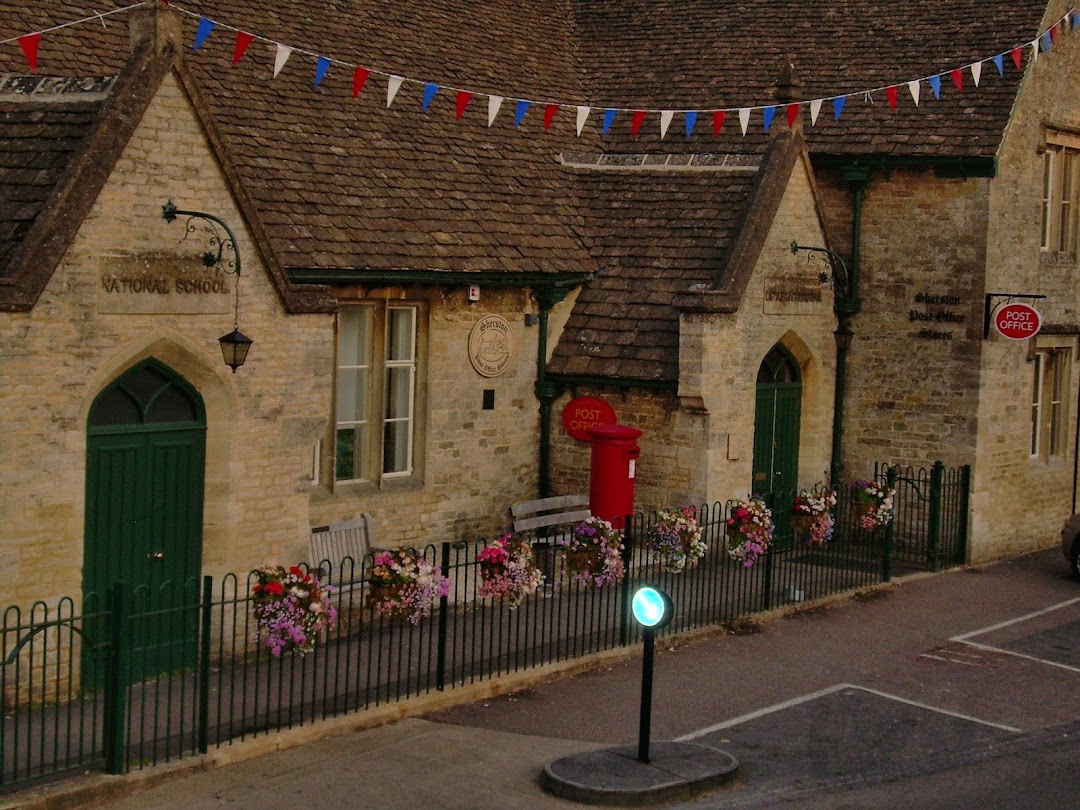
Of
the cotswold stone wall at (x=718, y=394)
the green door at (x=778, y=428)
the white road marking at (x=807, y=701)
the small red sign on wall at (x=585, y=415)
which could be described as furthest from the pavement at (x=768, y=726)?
the small red sign on wall at (x=585, y=415)

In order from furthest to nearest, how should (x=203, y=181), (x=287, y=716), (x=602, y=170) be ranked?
1. (x=602, y=170)
2. (x=203, y=181)
3. (x=287, y=716)

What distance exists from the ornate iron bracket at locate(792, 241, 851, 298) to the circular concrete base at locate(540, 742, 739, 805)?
31.2 ft

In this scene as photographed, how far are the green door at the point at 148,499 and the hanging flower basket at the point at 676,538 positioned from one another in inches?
201

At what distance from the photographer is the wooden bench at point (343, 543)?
52.2ft

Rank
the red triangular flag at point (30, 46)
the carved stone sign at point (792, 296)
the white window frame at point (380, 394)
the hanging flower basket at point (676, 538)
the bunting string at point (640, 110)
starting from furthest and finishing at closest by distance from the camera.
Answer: the carved stone sign at point (792, 296) → the white window frame at point (380, 394) → the bunting string at point (640, 110) → the hanging flower basket at point (676, 538) → the red triangular flag at point (30, 46)

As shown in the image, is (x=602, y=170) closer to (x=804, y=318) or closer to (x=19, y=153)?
(x=804, y=318)

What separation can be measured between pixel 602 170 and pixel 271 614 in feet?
35.6

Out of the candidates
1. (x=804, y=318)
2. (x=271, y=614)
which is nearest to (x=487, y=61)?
(x=804, y=318)

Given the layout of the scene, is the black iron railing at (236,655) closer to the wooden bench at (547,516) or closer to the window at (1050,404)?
the wooden bench at (547,516)

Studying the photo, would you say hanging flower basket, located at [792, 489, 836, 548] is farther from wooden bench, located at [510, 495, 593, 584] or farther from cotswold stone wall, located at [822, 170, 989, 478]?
cotswold stone wall, located at [822, 170, 989, 478]

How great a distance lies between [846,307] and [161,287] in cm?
1138

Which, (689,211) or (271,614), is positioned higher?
(689,211)

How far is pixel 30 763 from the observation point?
1014 centimetres

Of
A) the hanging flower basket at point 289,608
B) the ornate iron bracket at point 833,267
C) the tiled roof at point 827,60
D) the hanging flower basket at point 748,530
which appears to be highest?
the tiled roof at point 827,60
